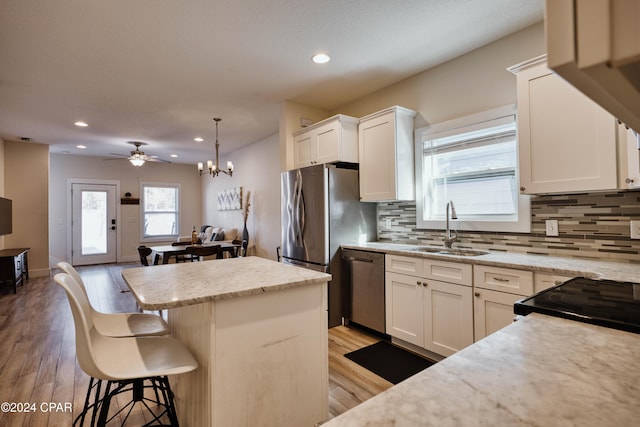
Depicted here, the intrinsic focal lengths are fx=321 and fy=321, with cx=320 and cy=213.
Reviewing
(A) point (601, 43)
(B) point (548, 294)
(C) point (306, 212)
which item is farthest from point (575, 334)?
(C) point (306, 212)

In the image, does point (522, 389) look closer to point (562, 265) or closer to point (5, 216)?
point (562, 265)

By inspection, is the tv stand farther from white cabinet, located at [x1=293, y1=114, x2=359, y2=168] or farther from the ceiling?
white cabinet, located at [x1=293, y1=114, x2=359, y2=168]

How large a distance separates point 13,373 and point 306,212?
8.90 ft

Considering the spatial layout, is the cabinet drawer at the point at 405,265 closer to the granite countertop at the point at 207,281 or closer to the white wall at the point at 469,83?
the granite countertop at the point at 207,281

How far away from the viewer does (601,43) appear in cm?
28

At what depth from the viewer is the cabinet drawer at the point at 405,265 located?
2617 millimetres

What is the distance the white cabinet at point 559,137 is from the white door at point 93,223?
28.7ft

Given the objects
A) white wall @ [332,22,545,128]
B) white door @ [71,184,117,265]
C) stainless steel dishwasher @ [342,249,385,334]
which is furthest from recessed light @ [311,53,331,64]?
white door @ [71,184,117,265]

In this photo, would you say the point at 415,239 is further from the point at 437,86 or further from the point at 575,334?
the point at 575,334

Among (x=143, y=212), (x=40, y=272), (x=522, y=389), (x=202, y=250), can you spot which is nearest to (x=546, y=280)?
(x=522, y=389)

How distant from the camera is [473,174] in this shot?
2928 millimetres

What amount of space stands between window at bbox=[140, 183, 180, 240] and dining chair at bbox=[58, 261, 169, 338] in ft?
23.9

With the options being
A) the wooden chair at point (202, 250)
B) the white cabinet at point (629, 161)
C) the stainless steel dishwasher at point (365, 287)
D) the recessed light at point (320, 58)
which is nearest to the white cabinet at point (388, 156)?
the stainless steel dishwasher at point (365, 287)

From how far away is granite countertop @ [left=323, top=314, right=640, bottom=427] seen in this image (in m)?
0.50
